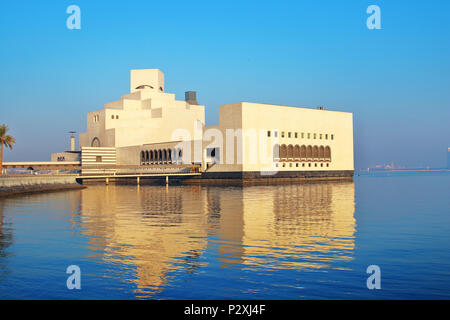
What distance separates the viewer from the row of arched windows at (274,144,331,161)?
87375mm

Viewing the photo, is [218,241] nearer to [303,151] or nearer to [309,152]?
[303,151]

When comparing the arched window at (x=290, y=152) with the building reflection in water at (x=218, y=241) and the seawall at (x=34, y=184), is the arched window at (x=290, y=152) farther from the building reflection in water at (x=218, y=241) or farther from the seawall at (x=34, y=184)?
the building reflection in water at (x=218, y=241)

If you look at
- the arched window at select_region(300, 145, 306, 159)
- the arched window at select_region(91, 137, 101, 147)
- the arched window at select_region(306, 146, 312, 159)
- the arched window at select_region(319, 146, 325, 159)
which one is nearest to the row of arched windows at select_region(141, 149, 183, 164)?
the arched window at select_region(91, 137, 101, 147)

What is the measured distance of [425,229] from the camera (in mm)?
19547

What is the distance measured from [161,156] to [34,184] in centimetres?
4648

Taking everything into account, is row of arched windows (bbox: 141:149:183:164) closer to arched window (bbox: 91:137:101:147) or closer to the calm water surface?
arched window (bbox: 91:137:101:147)

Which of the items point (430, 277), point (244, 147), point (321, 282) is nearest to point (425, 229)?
point (430, 277)

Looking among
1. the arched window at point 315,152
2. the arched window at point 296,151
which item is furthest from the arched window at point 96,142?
the arched window at point 315,152

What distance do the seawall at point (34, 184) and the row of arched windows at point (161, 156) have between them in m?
30.5

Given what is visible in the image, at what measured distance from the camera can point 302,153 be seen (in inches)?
3593

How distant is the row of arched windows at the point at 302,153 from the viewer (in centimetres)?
8738
